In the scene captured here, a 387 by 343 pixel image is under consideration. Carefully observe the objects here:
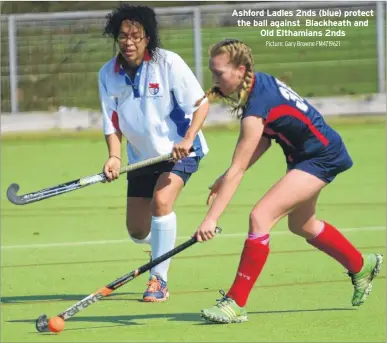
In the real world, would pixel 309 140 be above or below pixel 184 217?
above

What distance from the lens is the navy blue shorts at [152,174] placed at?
22.7 ft

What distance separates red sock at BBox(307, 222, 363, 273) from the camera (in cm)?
653

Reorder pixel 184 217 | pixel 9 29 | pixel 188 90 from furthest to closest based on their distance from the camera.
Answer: pixel 9 29, pixel 184 217, pixel 188 90

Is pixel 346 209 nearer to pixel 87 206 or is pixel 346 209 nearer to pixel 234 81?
pixel 87 206

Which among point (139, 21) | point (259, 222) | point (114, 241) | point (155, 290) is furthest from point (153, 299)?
point (114, 241)

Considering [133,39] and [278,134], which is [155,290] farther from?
[133,39]

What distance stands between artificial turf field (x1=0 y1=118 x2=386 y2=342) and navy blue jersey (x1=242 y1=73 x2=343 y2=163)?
90 cm

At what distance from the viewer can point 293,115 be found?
611 cm

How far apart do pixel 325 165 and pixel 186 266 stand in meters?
2.07

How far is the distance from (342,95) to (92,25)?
3.99 meters

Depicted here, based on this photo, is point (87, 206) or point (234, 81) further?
point (87, 206)

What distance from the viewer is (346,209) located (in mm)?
10164

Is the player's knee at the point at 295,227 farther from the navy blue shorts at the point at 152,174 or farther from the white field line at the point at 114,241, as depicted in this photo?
the white field line at the point at 114,241

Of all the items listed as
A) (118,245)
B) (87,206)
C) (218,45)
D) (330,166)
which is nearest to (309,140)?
(330,166)
